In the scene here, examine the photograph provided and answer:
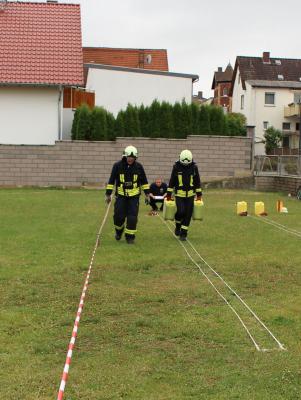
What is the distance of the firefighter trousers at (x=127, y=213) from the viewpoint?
11453mm

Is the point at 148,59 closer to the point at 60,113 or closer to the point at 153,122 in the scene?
the point at 60,113

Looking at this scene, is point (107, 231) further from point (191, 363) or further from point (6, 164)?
point (6, 164)

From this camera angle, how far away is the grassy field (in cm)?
440

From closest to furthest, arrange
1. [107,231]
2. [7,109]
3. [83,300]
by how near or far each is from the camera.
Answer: [83,300] < [107,231] < [7,109]

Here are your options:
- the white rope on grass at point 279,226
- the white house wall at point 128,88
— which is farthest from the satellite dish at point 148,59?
the white rope on grass at point 279,226

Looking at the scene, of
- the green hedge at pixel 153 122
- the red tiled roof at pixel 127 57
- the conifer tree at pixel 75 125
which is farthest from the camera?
the red tiled roof at pixel 127 57

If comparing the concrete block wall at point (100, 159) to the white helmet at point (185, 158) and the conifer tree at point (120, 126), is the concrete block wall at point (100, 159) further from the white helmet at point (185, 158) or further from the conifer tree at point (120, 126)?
the white helmet at point (185, 158)

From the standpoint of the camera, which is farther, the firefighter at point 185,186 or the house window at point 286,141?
the house window at point 286,141

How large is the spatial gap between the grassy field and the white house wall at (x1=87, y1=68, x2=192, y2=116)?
2290 cm

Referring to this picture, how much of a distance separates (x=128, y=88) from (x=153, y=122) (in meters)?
6.40

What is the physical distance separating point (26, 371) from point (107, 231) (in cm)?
866

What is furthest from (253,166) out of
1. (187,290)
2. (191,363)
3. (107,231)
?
(191,363)

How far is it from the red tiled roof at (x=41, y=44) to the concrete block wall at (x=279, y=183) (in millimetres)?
9688

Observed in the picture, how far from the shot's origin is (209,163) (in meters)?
28.7
